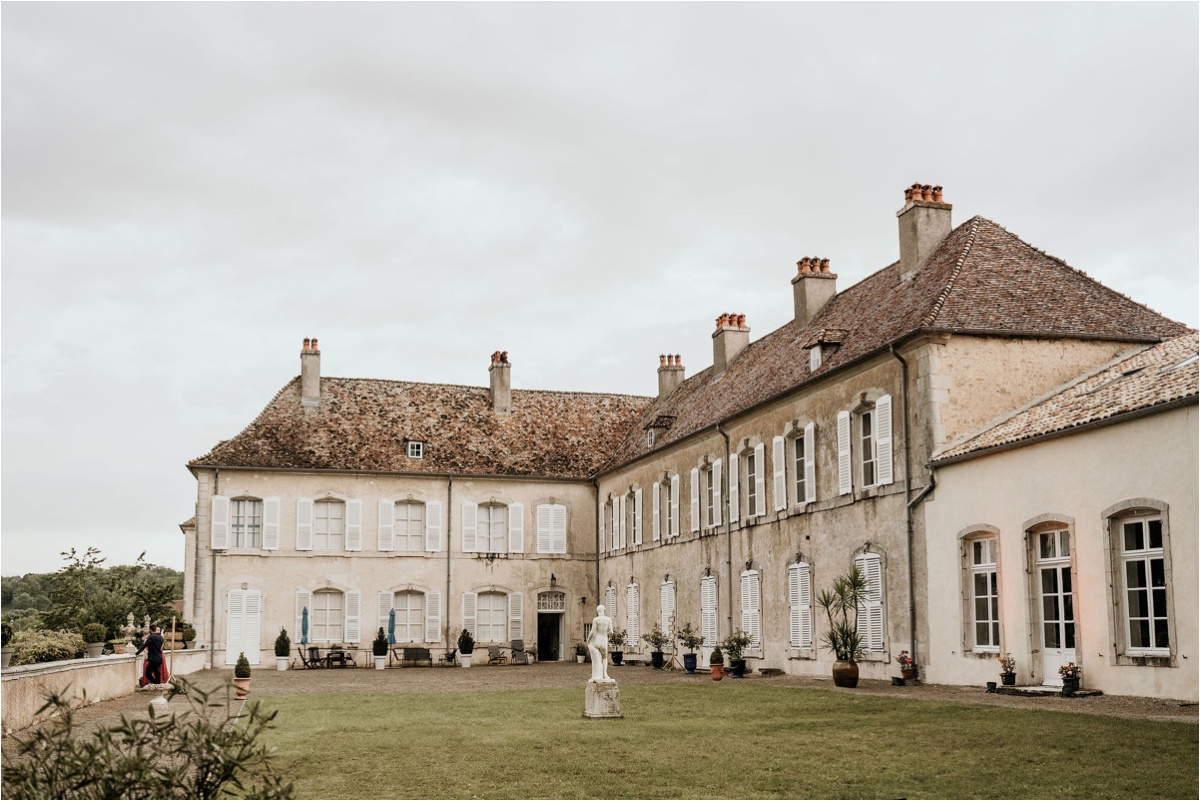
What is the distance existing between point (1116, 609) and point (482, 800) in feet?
31.5

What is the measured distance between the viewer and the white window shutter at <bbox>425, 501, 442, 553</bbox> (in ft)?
114

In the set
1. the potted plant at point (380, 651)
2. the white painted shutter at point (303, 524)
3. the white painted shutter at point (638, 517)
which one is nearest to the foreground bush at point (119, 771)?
the white painted shutter at point (638, 517)

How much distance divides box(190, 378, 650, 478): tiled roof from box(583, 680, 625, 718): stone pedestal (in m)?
20.7

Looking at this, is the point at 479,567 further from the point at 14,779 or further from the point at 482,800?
the point at 14,779

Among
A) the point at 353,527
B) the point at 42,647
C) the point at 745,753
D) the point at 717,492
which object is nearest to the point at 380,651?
the point at 353,527

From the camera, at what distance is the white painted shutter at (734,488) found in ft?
86.7

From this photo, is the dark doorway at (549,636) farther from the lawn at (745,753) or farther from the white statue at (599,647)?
the white statue at (599,647)

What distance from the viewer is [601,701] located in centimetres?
1438

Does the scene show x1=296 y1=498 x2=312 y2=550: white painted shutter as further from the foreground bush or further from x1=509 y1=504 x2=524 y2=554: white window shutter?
the foreground bush

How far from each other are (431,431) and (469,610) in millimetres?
5381

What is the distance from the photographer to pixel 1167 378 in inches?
595

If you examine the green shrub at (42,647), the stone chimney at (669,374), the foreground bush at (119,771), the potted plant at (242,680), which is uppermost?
the stone chimney at (669,374)

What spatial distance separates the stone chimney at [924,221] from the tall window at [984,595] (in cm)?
662

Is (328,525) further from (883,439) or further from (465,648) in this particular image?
(883,439)
